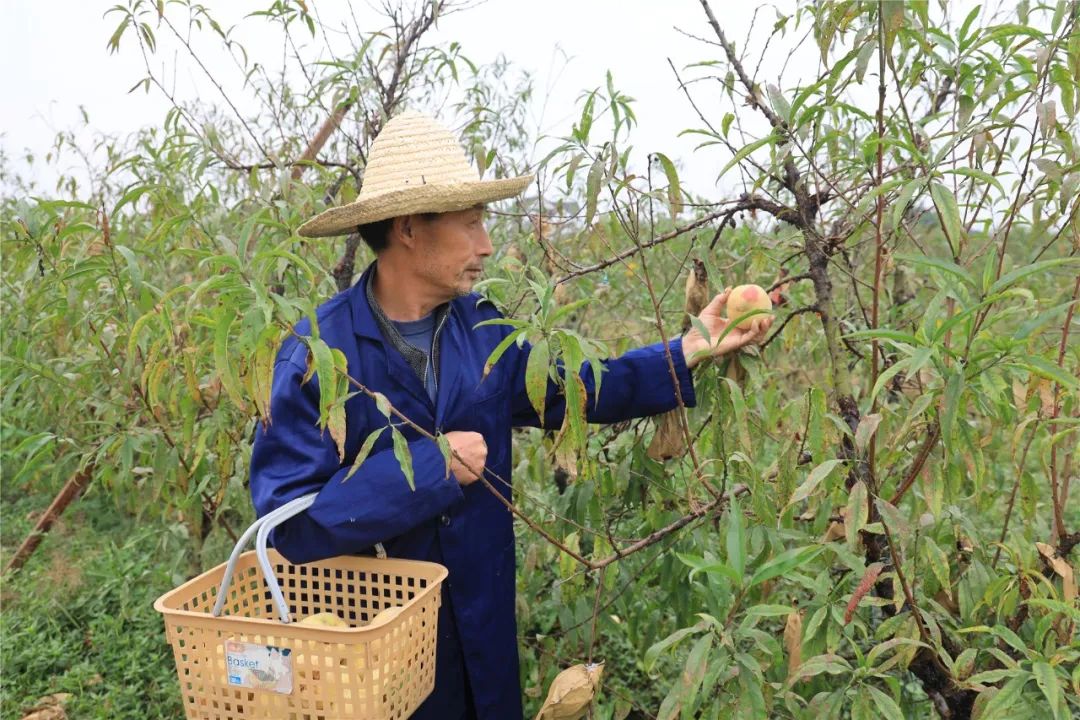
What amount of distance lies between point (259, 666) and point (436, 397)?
0.67m

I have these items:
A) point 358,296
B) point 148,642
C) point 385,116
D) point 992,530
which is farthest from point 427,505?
point 992,530

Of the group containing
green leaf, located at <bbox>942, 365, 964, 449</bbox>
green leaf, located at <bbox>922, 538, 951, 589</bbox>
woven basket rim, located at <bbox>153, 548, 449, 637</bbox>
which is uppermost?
green leaf, located at <bbox>942, 365, 964, 449</bbox>

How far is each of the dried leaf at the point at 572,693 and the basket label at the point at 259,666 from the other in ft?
1.57

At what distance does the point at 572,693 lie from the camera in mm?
1663

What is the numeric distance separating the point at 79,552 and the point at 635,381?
3181mm

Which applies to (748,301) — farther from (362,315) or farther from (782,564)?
(362,315)

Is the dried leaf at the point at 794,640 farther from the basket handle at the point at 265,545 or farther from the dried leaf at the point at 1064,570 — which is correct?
the basket handle at the point at 265,545

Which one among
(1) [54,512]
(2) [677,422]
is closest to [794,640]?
(2) [677,422]

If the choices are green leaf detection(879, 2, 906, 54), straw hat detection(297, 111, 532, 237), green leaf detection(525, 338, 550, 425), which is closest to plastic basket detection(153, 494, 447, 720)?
green leaf detection(525, 338, 550, 425)

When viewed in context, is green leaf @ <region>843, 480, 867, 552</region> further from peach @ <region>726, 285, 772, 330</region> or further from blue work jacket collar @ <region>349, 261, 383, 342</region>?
blue work jacket collar @ <region>349, 261, 383, 342</region>

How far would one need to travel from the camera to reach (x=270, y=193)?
2838mm

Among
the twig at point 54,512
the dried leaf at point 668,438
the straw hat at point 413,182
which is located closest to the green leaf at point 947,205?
the dried leaf at point 668,438

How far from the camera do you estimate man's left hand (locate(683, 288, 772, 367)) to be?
174 cm

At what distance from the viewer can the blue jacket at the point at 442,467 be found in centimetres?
167
